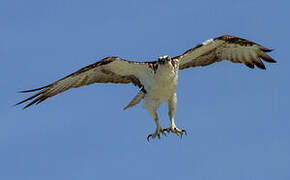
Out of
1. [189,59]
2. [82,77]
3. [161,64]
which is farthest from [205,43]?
[82,77]

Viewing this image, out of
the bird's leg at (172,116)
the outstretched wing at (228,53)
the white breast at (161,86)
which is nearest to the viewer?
the white breast at (161,86)

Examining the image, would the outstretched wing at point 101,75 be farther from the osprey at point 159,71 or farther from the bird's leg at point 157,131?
the bird's leg at point 157,131

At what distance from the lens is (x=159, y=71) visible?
21.5 metres

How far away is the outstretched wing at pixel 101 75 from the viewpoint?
22047 mm

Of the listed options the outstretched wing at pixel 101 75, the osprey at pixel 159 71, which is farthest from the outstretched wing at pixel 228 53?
the outstretched wing at pixel 101 75

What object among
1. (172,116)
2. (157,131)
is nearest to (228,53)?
(172,116)

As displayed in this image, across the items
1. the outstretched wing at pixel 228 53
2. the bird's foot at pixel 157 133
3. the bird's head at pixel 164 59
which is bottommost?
the bird's foot at pixel 157 133

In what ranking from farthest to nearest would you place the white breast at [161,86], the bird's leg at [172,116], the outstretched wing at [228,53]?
the outstretched wing at [228,53]
the bird's leg at [172,116]
the white breast at [161,86]

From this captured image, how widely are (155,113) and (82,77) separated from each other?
8.68ft

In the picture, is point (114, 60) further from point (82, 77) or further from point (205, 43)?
point (205, 43)

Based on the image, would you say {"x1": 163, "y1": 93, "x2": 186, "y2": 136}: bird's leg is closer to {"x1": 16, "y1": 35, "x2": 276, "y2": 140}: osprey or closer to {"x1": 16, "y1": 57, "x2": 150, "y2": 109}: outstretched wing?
{"x1": 16, "y1": 35, "x2": 276, "y2": 140}: osprey

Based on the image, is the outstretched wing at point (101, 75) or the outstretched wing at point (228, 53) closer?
the outstretched wing at point (101, 75)

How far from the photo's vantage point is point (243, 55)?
23984mm

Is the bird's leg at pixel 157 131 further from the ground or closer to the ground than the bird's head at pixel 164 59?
closer to the ground
